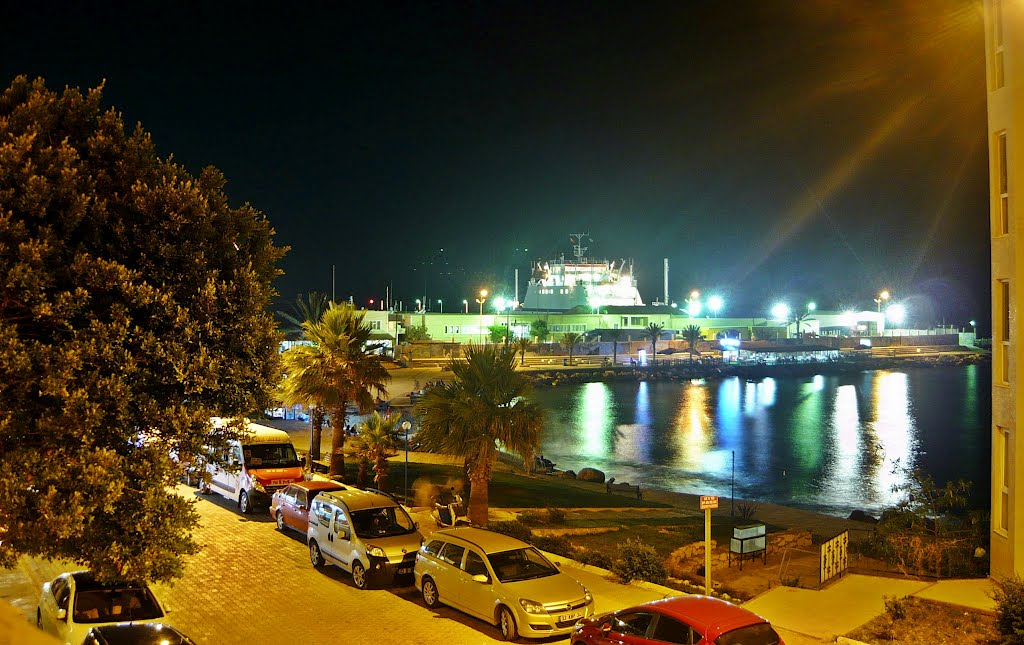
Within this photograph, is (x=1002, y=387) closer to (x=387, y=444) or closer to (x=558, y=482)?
(x=387, y=444)

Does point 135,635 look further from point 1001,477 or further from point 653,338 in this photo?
point 653,338

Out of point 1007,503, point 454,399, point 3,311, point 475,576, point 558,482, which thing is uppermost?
point 3,311

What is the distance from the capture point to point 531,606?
29.5ft

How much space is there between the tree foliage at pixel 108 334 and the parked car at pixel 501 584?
4.07 m

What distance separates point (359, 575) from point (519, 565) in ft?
10.0

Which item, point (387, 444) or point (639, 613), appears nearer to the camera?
point (639, 613)

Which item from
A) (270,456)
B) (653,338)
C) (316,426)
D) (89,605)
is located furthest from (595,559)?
(653,338)

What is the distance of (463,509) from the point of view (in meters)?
17.2

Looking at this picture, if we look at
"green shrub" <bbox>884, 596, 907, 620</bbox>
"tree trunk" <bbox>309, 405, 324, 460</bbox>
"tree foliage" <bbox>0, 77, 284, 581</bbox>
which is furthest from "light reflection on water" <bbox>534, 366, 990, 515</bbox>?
"tree foliage" <bbox>0, 77, 284, 581</bbox>

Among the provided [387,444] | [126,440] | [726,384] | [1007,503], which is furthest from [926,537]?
[726,384]

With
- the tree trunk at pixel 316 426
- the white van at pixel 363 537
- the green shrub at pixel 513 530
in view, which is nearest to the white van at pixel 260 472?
the tree trunk at pixel 316 426

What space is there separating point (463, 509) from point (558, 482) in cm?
1023

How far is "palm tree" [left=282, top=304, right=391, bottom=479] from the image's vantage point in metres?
20.0

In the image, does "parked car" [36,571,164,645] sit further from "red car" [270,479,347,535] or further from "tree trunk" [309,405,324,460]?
"tree trunk" [309,405,324,460]
